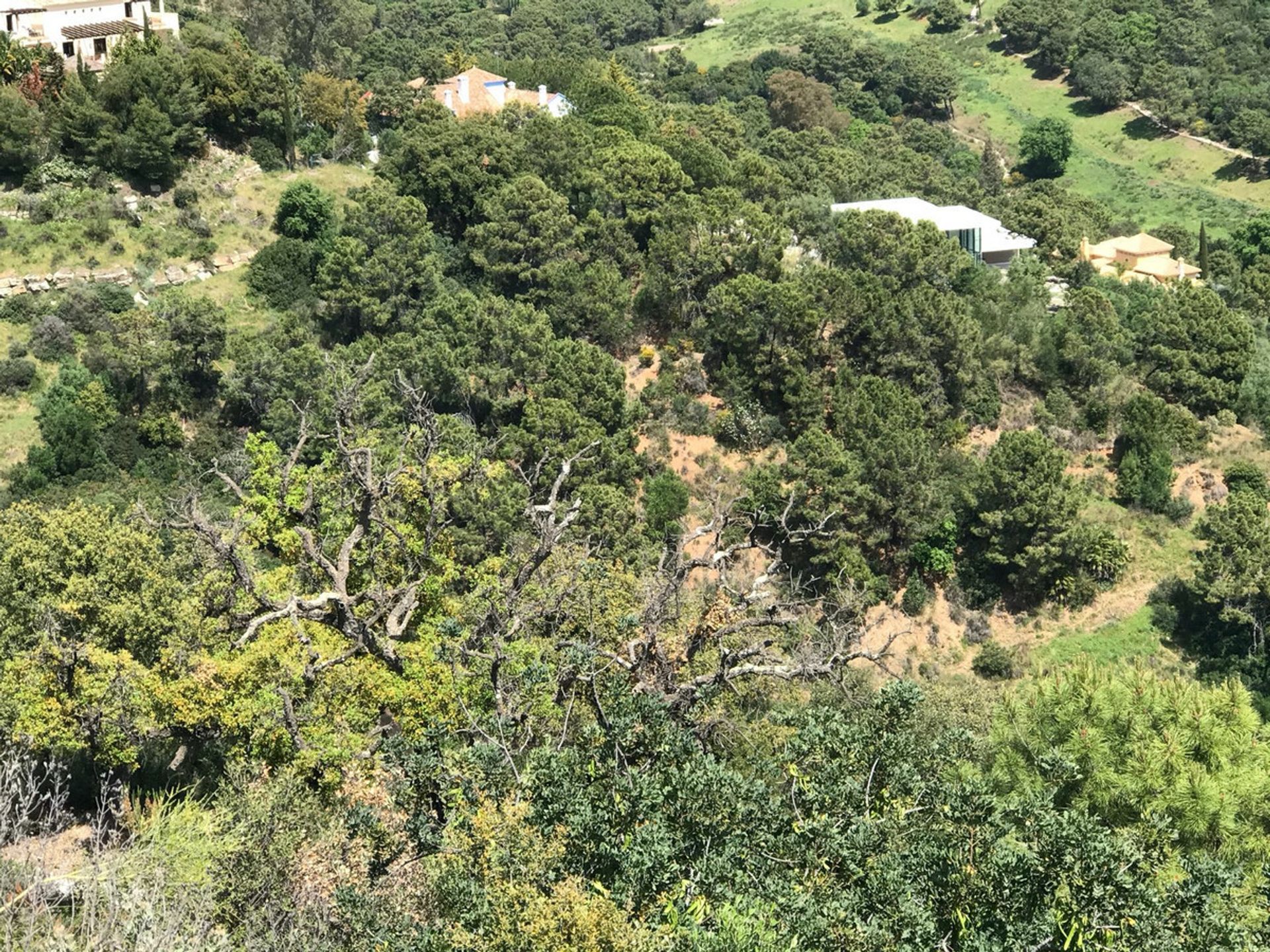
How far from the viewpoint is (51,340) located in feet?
142

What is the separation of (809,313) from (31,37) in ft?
134

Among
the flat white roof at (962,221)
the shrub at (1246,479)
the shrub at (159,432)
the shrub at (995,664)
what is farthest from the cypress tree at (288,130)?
the shrub at (1246,479)

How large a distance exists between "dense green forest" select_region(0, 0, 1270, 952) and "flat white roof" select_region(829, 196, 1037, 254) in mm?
2892

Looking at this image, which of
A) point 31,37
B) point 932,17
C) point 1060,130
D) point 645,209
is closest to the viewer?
point 645,209

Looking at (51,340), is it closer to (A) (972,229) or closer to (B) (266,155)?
(B) (266,155)

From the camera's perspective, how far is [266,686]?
23.4 m

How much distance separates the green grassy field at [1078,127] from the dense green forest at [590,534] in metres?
5.79

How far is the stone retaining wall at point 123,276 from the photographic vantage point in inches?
1784

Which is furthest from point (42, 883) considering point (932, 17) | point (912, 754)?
point (932, 17)

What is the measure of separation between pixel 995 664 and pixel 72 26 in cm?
5159

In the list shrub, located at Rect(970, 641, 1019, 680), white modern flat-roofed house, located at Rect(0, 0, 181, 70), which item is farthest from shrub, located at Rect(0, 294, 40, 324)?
shrub, located at Rect(970, 641, 1019, 680)

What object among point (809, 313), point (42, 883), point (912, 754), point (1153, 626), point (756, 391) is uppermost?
point (912, 754)

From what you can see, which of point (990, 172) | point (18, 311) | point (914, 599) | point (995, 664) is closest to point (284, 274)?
point (18, 311)

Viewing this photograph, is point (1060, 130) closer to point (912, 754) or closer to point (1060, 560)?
point (1060, 560)
